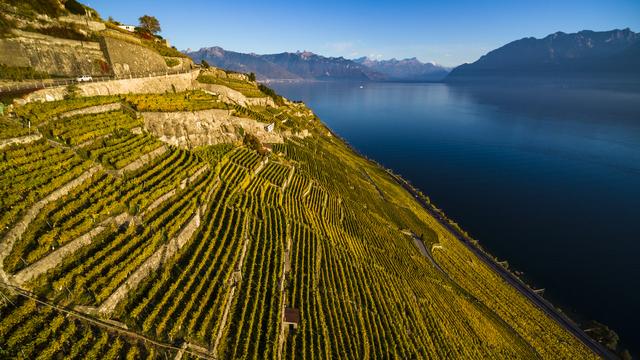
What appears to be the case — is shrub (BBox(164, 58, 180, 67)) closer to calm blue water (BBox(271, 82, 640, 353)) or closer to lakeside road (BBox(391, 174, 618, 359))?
lakeside road (BBox(391, 174, 618, 359))

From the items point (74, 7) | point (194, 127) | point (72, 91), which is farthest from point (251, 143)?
point (74, 7)

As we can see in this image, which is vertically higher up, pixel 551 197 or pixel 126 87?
pixel 126 87

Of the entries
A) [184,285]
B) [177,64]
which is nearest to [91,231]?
[184,285]

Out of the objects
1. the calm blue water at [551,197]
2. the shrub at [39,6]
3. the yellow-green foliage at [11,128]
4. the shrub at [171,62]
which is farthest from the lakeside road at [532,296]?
the shrub at [39,6]

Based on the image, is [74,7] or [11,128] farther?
[74,7]

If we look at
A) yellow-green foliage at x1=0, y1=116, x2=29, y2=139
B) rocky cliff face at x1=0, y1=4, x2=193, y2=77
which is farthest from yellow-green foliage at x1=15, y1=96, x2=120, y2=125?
rocky cliff face at x1=0, y1=4, x2=193, y2=77

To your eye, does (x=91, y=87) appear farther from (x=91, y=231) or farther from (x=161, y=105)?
(x=91, y=231)

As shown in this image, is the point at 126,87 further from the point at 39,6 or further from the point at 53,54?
the point at 39,6
